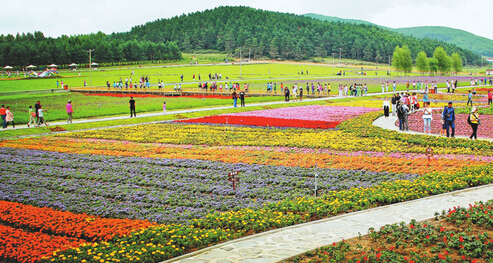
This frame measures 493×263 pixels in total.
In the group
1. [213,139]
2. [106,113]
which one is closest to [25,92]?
[106,113]

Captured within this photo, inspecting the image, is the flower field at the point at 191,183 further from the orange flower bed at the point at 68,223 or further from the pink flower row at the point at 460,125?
the pink flower row at the point at 460,125

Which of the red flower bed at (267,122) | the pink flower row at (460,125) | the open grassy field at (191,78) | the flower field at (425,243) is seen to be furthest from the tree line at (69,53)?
the flower field at (425,243)

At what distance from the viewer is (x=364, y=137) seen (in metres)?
26.0

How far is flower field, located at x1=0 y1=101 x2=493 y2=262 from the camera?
1093cm

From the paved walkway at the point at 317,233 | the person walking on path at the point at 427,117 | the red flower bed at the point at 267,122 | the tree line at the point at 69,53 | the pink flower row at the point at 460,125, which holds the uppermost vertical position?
the tree line at the point at 69,53

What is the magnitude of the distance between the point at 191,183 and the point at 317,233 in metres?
6.64

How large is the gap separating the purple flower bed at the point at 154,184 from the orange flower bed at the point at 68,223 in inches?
24.4

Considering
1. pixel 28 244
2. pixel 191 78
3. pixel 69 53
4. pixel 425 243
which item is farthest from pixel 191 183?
pixel 69 53

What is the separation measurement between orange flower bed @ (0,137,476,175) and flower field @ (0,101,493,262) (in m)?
0.05

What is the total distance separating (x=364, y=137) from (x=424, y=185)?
38.7 ft

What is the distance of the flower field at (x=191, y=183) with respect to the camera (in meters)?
10.9

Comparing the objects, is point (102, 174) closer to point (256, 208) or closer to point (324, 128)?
point (256, 208)

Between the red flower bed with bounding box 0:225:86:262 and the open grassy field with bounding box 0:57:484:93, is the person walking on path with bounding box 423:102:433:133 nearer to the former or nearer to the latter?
the red flower bed with bounding box 0:225:86:262

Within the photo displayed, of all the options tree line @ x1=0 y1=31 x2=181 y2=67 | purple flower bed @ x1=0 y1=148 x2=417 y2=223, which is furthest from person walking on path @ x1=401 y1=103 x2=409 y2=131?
tree line @ x1=0 y1=31 x2=181 y2=67
